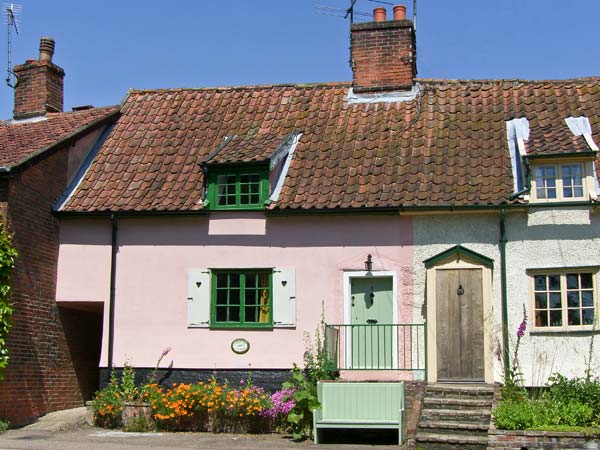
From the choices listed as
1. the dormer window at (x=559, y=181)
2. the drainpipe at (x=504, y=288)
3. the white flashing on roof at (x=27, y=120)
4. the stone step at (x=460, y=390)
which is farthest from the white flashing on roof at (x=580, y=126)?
the white flashing on roof at (x=27, y=120)

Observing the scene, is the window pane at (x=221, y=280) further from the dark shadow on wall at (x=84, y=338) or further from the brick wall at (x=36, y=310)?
the brick wall at (x=36, y=310)

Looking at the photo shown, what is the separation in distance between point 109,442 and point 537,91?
40.4 ft

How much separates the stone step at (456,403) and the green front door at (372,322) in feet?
5.05

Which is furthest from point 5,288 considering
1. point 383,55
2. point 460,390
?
point 383,55

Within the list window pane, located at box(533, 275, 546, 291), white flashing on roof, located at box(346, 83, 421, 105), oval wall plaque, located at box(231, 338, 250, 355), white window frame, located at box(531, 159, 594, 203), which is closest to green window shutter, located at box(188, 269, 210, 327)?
oval wall plaque, located at box(231, 338, 250, 355)

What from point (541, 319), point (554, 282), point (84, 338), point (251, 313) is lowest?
point (84, 338)

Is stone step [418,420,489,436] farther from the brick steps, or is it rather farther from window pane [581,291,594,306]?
window pane [581,291,594,306]

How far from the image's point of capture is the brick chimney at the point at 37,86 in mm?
22047

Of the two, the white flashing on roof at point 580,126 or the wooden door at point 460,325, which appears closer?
the wooden door at point 460,325

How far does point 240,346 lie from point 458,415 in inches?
190

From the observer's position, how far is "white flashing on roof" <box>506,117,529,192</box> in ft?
57.1

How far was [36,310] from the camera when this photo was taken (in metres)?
17.6

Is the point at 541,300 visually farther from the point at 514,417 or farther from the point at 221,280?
the point at 221,280

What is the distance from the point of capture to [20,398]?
1680 cm
